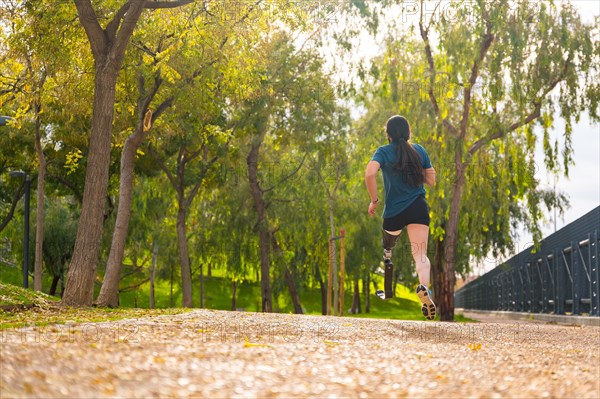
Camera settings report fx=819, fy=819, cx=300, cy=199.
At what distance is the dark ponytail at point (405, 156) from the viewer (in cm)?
858

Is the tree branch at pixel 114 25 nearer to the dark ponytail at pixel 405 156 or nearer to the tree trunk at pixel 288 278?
the dark ponytail at pixel 405 156

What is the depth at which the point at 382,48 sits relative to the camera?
23.5 m

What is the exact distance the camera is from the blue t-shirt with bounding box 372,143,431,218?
8.62 metres

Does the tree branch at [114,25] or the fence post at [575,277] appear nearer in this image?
the tree branch at [114,25]

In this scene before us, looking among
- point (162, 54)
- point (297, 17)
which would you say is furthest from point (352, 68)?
point (162, 54)

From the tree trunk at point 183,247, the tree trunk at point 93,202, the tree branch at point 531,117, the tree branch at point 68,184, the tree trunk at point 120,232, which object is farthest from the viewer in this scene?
the tree branch at point 68,184

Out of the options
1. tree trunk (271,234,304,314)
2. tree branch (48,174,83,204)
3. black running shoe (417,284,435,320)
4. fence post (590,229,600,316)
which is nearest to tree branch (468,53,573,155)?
fence post (590,229,600,316)

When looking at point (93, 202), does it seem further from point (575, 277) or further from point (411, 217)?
point (575, 277)

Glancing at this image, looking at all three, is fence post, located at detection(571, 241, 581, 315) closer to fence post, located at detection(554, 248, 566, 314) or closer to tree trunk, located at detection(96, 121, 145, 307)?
fence post, located at detection(554, 248, 566, 314)

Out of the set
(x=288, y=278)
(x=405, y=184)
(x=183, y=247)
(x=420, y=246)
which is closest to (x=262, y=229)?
(x=183, y=247)

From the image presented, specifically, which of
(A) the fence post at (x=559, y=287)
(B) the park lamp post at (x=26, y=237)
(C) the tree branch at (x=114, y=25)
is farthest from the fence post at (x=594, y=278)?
(B) the park lamp post at (x=26, y=237)

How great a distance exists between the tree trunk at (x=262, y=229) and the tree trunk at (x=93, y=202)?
50.5ft

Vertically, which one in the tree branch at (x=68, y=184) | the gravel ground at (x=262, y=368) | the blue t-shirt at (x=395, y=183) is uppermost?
the tree branch at (x=68, y=184)

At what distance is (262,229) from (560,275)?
10.6 metres
